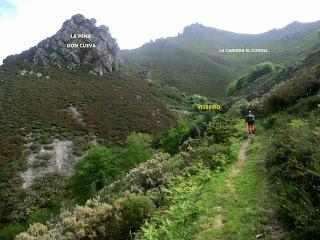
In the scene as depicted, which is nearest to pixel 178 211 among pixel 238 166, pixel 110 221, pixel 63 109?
pixel 110 221

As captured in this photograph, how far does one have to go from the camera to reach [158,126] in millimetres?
57344

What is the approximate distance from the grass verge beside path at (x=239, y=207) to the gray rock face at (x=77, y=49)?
63.4 m

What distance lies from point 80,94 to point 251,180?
51734mm

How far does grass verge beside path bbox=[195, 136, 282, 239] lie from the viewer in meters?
8.23

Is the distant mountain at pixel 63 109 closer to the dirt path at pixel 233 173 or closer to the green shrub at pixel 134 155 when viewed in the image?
the green shrub at pixel 134 155

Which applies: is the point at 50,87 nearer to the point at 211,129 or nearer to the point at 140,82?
the point at 140,82

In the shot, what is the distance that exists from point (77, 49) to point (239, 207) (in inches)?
2921

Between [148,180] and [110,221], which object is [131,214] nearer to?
[110,221]

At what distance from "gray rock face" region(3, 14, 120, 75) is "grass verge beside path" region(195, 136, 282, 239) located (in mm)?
63437

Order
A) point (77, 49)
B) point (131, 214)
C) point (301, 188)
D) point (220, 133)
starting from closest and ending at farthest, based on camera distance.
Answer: point (301, 188)
point (131, 214)
point (220, 133)
point (77, 49)

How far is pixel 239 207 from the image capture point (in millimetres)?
9781

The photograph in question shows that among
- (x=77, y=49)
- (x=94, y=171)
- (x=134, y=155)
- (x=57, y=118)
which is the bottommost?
(x=94, y=171)

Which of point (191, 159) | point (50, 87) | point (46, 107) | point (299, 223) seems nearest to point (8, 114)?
point (46, 107)

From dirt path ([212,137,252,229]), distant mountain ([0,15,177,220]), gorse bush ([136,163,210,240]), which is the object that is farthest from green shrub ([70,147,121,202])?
gorse bush ([136,163,210,240])
